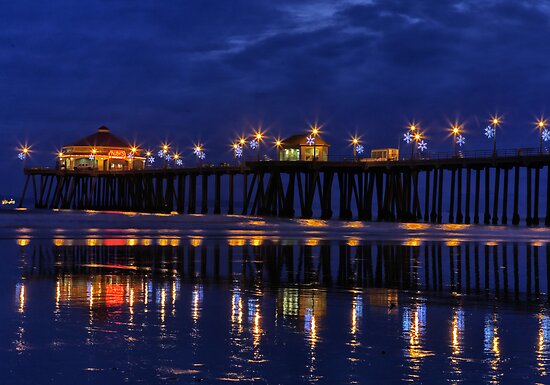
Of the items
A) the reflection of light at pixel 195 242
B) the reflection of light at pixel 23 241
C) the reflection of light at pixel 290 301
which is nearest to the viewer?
the reflection of light at pixel 290 301

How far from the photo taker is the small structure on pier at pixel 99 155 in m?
114

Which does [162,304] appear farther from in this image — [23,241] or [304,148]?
[304,148]

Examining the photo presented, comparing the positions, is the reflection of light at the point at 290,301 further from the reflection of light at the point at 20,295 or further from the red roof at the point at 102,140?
the red roof at the point at 102,140

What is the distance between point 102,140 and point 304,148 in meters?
41.8

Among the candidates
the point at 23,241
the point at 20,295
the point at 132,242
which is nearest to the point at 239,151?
the point at 132,242

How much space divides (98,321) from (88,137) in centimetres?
10811

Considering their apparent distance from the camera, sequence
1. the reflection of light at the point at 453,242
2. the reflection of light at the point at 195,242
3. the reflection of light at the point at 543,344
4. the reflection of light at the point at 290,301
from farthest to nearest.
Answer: the reflection of light at the point at 453,242, the reflection of light at the point at 195,242, the reflection of light at the point at 290,301, the reflection of light at the point at 543,344

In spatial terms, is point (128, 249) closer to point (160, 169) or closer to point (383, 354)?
point (383, 354)

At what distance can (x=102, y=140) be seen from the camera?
11656 centimetres

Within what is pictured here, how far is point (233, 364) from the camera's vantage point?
30.3ft

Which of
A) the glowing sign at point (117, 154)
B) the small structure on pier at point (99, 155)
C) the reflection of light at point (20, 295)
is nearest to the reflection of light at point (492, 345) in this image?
the reflection of light at point (20, 295)

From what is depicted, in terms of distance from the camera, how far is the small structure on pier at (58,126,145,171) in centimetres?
11444

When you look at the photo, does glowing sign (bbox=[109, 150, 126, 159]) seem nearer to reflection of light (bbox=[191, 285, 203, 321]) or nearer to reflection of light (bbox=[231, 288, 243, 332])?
reflection of light (bbox=[191, 285, 203, 321])

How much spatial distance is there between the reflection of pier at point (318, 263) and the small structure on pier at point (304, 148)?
5128cm
